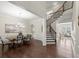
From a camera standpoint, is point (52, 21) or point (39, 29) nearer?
point (52, 21)

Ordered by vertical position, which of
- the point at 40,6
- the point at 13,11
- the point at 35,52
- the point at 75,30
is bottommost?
the point at 35,52

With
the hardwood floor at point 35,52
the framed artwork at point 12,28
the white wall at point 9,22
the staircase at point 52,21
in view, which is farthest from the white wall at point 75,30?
the framed artwork at point 12,28

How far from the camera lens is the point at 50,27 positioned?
2.87 meters

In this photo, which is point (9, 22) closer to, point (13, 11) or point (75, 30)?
point (13, 11)

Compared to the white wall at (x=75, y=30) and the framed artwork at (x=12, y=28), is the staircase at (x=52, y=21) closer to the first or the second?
the white wall at (x=75, y=30)

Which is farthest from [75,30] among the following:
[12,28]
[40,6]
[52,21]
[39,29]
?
[12,28]

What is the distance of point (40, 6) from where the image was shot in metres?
2.89

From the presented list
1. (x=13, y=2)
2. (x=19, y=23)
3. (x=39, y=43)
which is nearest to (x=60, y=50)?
(x=39, y=43)

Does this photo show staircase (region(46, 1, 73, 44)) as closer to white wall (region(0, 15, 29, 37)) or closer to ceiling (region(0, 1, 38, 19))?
ceiling (region(0, 1, 38, 19))

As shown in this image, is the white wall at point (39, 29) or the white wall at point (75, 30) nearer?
the white wall at point (75, 30)

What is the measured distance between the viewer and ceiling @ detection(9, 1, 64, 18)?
2811 millimetres

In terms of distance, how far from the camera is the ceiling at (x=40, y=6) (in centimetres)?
281

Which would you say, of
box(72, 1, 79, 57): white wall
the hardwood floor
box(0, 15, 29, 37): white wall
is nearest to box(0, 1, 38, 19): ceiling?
box(0, 15, 29, 37): white wall

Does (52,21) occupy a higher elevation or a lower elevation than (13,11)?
lower
